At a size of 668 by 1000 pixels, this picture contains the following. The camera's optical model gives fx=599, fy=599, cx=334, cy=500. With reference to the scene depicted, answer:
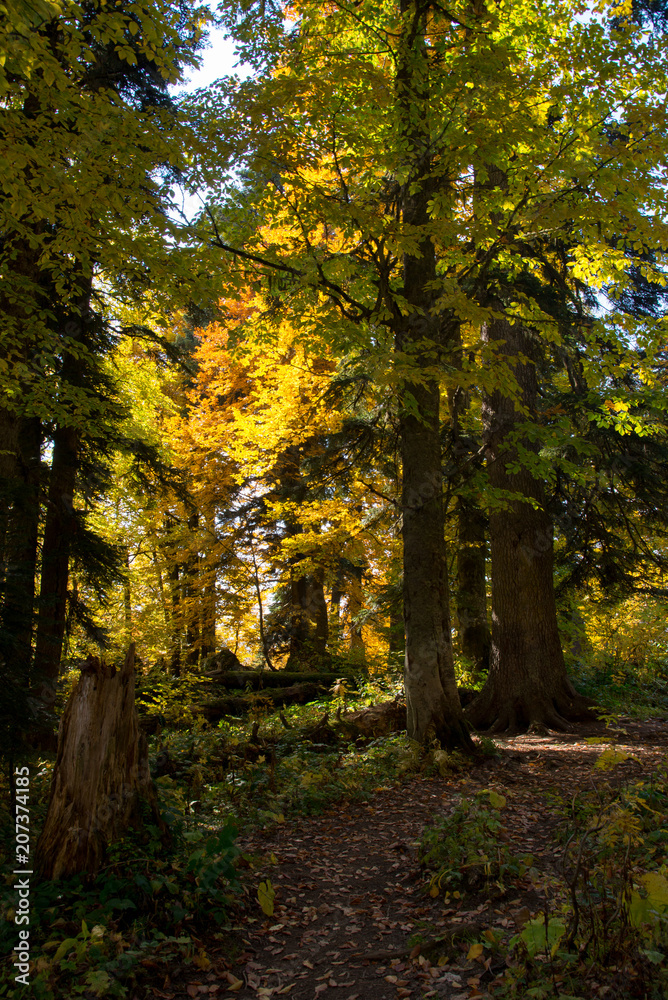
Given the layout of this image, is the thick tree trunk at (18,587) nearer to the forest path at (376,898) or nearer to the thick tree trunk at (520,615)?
the forest path at (376,898)

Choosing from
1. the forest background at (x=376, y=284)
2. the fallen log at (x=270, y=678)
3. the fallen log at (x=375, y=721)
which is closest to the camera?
the forest background at (x=376, y=284)

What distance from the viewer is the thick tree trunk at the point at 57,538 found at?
7730 millimetres

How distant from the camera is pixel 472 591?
1203cm

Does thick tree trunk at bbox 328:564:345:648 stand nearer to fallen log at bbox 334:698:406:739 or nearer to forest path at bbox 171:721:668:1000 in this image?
fallen log at bbox 334:698:406:739

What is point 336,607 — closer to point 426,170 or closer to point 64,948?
point 426,170

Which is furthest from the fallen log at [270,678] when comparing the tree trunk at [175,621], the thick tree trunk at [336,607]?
the thick tree trunk at [336,607]

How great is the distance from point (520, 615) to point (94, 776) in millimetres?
7090

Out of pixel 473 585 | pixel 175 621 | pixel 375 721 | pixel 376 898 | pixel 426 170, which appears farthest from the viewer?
pixel 175 621

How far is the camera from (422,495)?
743 cm

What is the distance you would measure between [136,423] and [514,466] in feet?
23.6

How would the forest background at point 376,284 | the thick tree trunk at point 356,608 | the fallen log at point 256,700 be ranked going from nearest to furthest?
1. the forest background at point 376,284
2. the fallen log at point 256,700
3. the thick tree trunk at point 356,608

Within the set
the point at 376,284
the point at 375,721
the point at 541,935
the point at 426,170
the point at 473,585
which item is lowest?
the point at 541,935

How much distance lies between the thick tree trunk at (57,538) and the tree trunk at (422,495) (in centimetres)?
438

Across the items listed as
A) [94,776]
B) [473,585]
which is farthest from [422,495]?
[473,585]
